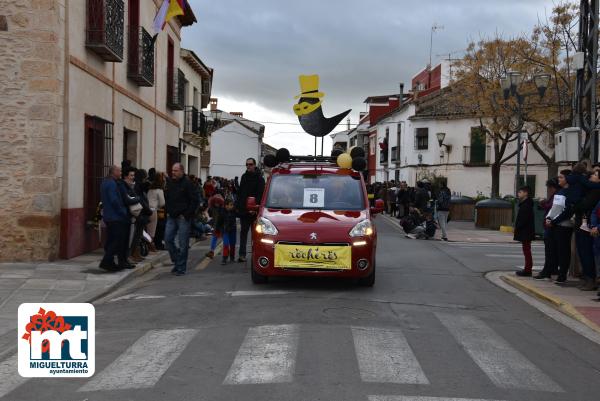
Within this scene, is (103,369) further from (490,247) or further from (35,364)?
(490,247)

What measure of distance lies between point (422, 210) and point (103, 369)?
606 inches

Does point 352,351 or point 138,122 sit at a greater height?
point 138,122

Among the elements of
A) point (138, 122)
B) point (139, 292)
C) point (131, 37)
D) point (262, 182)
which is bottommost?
point (139, 292)

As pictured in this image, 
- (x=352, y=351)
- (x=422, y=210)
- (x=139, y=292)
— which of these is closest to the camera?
(x=352, y=351)

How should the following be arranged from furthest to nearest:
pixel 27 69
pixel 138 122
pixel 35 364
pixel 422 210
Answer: pixel 422 210 → pixel 138 122 → pixel 27 69 → pixel 35 364

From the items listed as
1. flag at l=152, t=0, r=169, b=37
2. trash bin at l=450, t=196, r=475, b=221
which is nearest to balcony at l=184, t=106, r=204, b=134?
flag at l=152, t=0, r=169, b=37

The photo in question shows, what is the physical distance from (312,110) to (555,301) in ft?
30.3

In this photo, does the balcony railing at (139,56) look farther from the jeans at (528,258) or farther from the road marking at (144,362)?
the road marking at (144,362)

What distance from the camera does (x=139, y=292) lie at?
29.3ft

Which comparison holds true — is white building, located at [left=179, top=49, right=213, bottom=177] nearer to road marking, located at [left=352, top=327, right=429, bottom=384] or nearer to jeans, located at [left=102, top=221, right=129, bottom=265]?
jeans, located at [left=102, top=221, right=129, bottom=265]

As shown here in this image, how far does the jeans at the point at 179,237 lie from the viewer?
1062 cm

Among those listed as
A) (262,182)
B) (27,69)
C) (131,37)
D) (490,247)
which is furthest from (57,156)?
(490,247)

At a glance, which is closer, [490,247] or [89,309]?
[89,309]

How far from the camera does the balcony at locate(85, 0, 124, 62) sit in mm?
12703
